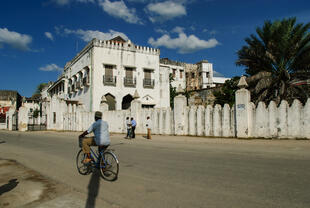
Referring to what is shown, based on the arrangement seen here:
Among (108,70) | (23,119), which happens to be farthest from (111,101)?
(23,119)

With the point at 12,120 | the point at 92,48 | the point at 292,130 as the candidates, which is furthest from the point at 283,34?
the point at 12,120

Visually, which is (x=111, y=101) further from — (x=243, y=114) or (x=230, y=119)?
(x=243, y=114)

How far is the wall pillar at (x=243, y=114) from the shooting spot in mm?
13398

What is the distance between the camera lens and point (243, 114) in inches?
531

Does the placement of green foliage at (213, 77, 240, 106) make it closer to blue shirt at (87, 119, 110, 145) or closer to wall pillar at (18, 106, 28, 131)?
blue shirt at (87, 119, 110, 145)

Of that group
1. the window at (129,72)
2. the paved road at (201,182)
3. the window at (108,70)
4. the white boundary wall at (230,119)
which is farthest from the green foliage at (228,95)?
the paved road at (201,182)

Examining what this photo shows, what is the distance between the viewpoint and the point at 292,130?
39.7 ft

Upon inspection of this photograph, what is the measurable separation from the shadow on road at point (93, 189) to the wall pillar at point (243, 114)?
362 inches

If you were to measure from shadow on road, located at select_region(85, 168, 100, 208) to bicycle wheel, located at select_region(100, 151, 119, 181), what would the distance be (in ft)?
0.80

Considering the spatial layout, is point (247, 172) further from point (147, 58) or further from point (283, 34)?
point (147, 58)

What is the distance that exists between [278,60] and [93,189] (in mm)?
17972

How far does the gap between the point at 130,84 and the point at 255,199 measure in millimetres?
27156

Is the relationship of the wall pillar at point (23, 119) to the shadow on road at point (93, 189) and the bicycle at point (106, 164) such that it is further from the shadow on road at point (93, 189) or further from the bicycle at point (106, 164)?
the bicycle at point (106, 164)

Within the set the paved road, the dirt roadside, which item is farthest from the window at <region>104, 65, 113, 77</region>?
the dirt roadside
